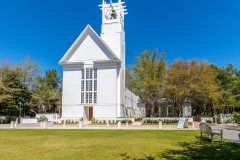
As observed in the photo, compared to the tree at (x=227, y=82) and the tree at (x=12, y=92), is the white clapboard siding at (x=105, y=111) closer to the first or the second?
the tree at (x=12, y=92)

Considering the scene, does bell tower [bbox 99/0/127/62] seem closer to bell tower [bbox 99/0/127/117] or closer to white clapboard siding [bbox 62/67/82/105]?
bell tower [bbox 99/0/127/117]

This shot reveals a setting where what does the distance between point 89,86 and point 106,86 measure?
115 inches

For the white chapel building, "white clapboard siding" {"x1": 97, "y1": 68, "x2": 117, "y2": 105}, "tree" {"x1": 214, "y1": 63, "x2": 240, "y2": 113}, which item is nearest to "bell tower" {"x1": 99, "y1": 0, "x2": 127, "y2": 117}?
the white chapel building

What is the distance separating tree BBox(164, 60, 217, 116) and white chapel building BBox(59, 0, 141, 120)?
26.9ft

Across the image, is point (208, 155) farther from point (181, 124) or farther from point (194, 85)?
point (194, 85)

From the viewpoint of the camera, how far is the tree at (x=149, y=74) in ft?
111

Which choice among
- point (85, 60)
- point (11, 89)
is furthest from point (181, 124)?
point (11, 89)

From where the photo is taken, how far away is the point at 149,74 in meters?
33.9

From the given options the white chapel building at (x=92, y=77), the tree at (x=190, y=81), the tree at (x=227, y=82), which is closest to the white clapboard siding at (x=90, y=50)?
the white chapel building at (x=92, y=77)

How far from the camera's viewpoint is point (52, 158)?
7477mm

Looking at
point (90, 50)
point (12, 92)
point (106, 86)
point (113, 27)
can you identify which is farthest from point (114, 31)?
point (12, 92)

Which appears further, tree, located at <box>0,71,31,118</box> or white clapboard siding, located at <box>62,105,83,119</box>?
white clapboard siding, located at <box>62,105,83,119</box>

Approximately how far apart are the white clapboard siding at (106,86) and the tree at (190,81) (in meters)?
8.11

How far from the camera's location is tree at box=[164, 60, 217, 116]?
3109 centimetres
